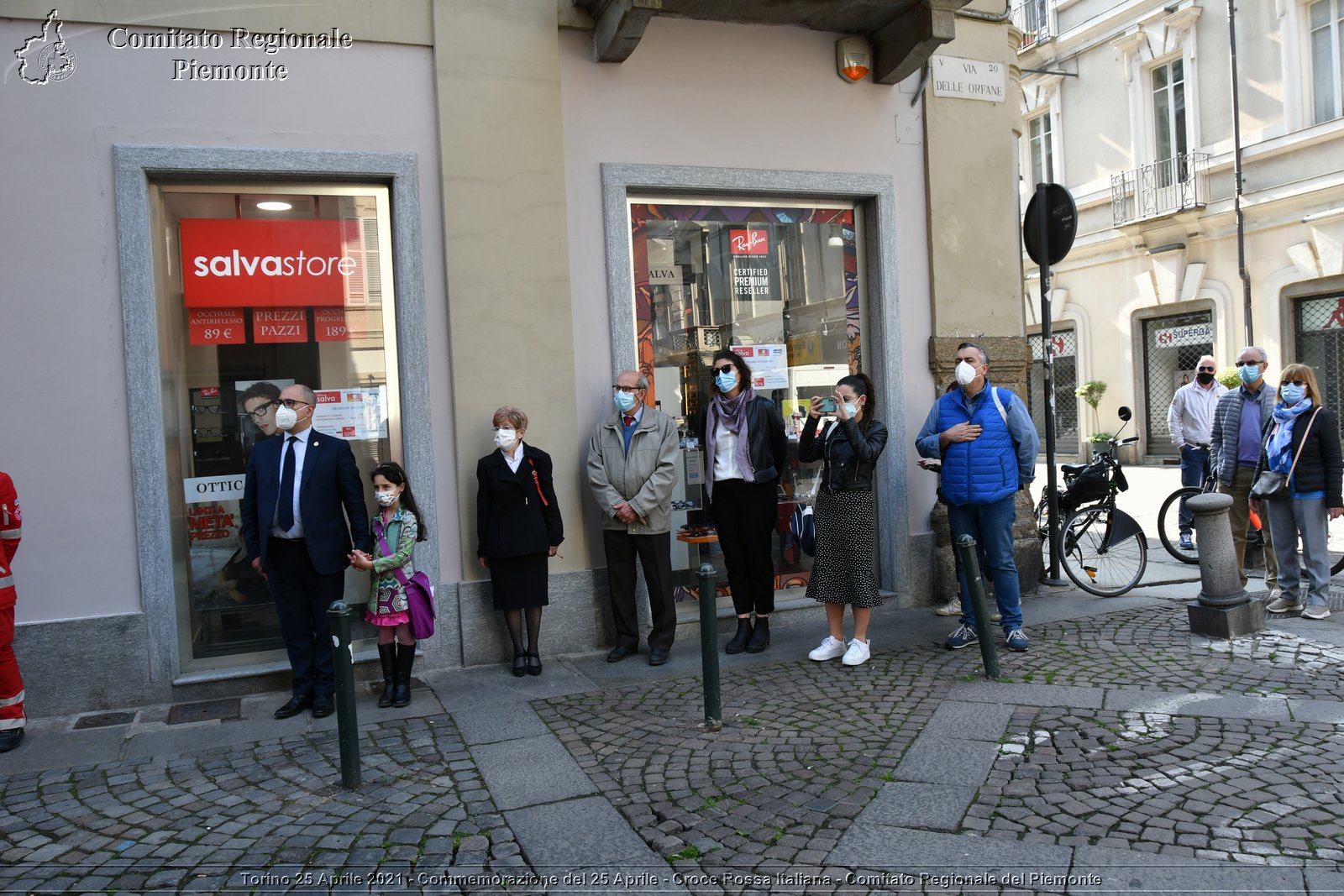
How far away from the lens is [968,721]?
16.2 feet

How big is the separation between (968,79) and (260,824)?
7.29 m

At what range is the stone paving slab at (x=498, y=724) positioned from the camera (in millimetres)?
5020

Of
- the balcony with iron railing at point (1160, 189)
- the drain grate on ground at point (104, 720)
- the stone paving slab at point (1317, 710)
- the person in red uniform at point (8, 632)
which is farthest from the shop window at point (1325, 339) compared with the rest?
the person in red uniform at point (8, 632)

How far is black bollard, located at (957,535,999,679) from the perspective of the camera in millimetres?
5398

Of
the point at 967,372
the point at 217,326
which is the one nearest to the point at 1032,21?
the point at 967,372

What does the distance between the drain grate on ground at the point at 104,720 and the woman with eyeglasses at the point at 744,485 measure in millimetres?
3647

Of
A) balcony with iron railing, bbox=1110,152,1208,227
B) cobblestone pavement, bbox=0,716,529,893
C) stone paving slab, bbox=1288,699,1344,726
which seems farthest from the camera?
balcony with iron railing, bbox=1110,152,1208,227

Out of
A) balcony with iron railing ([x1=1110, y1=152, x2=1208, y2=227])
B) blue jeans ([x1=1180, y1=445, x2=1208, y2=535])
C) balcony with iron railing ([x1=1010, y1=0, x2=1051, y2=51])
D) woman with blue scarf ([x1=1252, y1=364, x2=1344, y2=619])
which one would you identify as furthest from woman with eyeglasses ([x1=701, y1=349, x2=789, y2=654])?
balcony with iron railing ([x1=1010, y1=0, x2=1051, y2=51])

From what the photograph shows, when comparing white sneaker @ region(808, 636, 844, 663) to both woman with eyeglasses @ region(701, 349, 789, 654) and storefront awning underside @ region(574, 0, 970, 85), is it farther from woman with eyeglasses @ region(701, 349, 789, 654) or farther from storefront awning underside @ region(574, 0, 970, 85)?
storefront awning underside @ region(574, 0, 970, 85)

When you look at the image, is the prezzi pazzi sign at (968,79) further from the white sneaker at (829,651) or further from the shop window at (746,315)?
the white sneaker at (829,651)

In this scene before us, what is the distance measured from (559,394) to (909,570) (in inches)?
124

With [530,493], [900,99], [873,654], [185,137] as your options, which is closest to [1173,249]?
[900,99]

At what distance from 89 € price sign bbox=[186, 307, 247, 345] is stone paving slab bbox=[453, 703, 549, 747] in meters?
2.84

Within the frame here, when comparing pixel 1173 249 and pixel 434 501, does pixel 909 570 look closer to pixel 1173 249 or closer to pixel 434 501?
pixel 434 501
